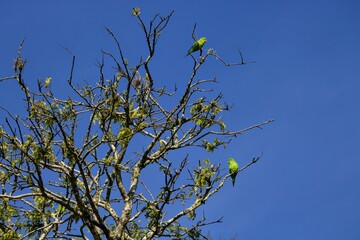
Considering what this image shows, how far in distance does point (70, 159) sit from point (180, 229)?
242 cm

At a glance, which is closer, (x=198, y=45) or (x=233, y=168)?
(x=233, y=168)

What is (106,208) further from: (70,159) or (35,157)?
(35,157)

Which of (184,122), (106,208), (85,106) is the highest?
(85,106)

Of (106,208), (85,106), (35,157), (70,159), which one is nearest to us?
(35,157)

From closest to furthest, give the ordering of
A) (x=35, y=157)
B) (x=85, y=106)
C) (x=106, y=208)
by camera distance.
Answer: (x=35, y=157) → (x=106, y=208) → (x=85, y=106)

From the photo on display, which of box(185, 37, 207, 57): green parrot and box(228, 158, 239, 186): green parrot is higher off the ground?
box(185, 37, 207, 57): green parrot

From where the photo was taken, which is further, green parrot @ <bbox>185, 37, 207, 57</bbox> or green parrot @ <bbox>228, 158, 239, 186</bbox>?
green parrot @ <bbox>185, 37, 207, 57</bbox>

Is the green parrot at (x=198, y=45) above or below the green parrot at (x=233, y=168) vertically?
above

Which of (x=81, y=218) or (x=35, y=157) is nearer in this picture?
(x=35, y=157)

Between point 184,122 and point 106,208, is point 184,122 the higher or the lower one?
the higher one

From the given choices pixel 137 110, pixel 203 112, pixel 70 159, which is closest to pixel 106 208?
pixel 70 159

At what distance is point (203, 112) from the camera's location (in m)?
8.34

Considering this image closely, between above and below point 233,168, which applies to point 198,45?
above

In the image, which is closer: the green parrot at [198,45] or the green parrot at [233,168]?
the green parrot at [233,168]
